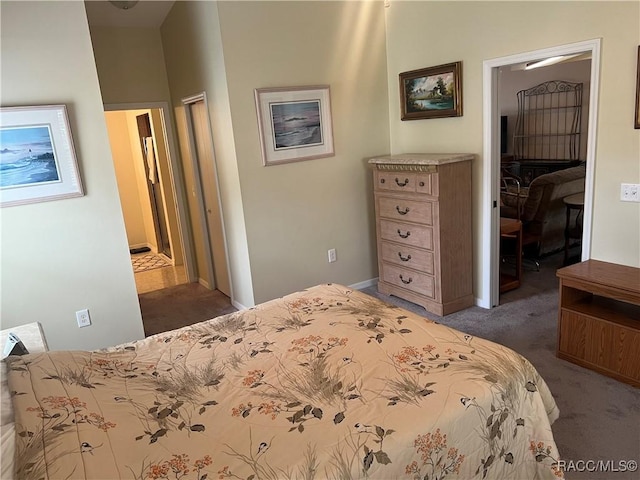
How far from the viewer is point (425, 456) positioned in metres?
1.39

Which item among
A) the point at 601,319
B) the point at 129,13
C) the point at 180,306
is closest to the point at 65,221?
the point at 180,306

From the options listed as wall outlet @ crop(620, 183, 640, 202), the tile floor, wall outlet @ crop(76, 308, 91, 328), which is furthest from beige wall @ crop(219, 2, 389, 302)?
wall outlet @ crop(620, 183, 640, 202)

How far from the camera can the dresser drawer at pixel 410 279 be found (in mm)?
3811

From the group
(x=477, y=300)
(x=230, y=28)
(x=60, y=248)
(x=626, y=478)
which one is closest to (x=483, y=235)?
(x=477, y=300)

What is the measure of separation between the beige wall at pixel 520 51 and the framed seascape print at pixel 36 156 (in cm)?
290

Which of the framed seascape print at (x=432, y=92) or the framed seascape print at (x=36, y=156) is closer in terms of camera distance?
the framed seascape print at (x=36, y=156)

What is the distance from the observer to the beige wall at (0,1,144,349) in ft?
9.40

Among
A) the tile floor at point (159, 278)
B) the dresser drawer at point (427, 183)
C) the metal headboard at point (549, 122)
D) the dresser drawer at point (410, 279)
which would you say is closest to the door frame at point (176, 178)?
the tile floor at point (159, 278)

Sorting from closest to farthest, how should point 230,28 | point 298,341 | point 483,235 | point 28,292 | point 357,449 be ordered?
point 357,449, point 298,341, point 28,292, point 230,28, point 483,235

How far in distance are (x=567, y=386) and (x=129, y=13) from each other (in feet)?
15.2

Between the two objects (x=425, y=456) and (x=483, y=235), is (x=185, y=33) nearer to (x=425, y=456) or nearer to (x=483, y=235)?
(x=483, y=235)

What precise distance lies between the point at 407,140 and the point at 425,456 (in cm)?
342

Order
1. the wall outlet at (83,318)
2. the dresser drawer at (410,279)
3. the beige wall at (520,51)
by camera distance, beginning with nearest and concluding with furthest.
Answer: the beige wall at (520,51) → the wall outlet at (83,318) → the dresser drawer at (410,279)

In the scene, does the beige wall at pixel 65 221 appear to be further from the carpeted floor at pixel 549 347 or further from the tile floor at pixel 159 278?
the tile floor at pixel 159 278
